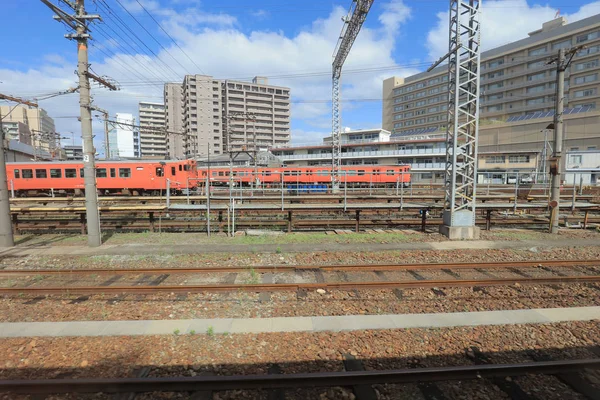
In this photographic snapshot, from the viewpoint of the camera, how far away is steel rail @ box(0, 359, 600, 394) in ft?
11.6

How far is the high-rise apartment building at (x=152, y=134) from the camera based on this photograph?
12812 centimetres

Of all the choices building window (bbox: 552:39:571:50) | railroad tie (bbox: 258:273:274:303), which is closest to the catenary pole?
railroad tie (bbox: 258:273:274:303)

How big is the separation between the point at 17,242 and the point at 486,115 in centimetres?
9135

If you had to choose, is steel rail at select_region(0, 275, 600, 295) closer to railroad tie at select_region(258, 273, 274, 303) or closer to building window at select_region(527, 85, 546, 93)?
railroad tie at select_region(258, 273, 274, 303)

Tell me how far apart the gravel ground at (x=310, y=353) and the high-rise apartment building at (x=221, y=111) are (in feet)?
294

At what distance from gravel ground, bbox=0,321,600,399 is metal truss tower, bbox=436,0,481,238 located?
6.87m

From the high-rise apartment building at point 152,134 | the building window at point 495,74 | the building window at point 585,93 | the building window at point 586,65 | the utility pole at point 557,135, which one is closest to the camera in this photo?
the utility pole at point 557,135

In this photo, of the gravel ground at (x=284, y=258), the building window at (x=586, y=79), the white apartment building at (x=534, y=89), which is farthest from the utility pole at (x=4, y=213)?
the building window at (x=586, y=79)

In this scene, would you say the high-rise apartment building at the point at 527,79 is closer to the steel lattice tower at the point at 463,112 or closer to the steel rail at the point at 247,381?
the steel lattice tower at the point at 463,112

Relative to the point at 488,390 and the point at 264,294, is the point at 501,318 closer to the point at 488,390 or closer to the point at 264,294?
the point at 488,390

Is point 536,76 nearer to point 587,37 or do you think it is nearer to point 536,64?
point 536,64

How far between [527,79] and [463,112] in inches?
3082

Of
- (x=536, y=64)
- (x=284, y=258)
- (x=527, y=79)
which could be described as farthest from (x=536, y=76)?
(x=284, y=258)

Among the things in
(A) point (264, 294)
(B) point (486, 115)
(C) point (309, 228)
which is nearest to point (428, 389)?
(A) point (264, 294)
